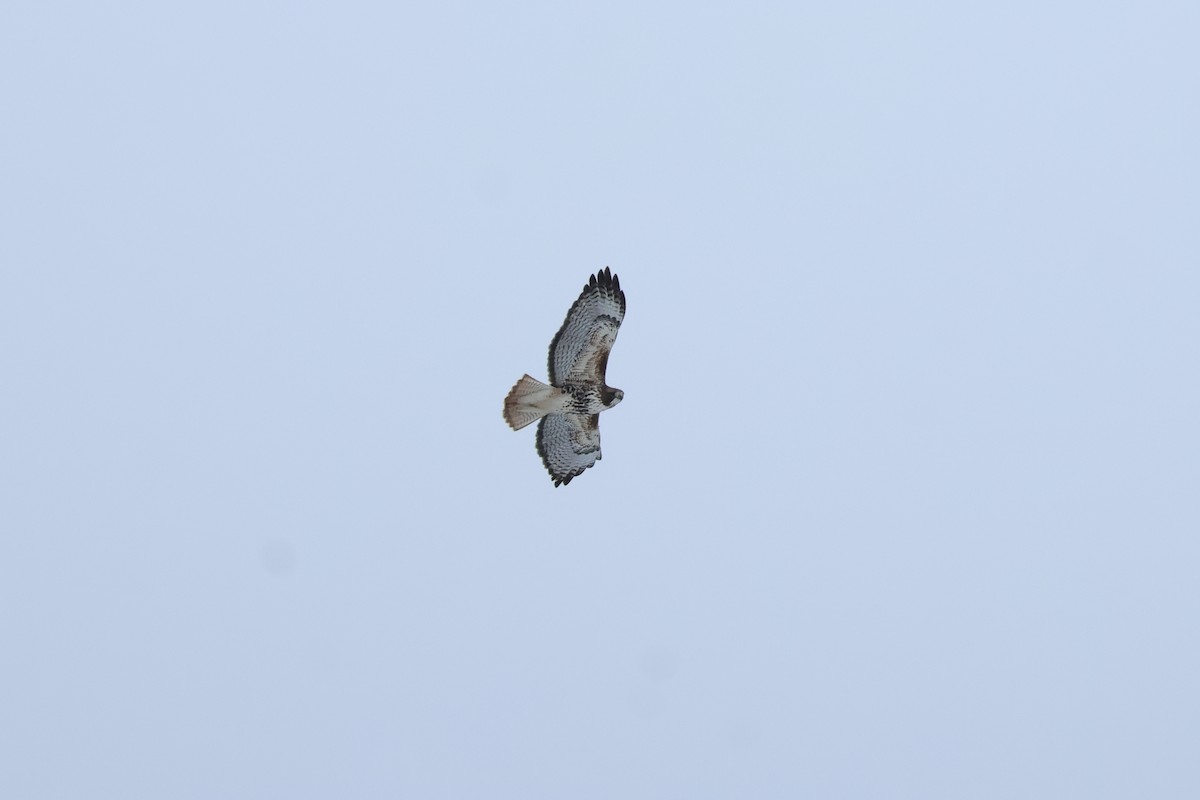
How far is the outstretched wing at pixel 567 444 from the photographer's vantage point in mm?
21359

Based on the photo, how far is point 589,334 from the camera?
2025 cm

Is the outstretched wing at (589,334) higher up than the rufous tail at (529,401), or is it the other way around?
the outstretched wing at (589,334)

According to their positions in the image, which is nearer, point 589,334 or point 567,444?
point 589,334

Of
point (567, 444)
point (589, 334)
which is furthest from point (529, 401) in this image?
point (567, 444)

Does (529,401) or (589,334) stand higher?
(589,334)

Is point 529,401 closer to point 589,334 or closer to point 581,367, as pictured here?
point 581,367

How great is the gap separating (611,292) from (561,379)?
122 centimetres

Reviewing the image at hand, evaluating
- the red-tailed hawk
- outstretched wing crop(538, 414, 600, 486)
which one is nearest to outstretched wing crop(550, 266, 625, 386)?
the red-tailed hawk

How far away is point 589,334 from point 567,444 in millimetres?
1957

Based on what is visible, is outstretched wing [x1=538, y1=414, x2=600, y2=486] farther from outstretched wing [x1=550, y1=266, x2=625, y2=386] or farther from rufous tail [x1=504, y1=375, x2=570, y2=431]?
outstretched wing [x1=550, y1=266, x2=625, y2=386]

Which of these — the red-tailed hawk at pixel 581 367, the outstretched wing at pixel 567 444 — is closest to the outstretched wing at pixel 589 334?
the red-tailed hawk at pixel 581 367

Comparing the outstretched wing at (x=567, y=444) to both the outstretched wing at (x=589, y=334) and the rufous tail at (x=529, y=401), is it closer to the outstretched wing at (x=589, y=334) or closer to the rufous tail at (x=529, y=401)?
the rufous tail at (x=529, y=401)

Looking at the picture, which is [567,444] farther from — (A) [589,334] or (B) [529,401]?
(A) [589,334]

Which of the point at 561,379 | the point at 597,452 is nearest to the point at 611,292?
the point at 561,379
